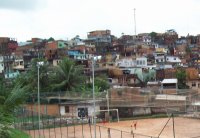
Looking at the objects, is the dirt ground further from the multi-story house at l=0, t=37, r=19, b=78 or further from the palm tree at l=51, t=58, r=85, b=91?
the multi-story house at l=0, t=37, r=19, b=78

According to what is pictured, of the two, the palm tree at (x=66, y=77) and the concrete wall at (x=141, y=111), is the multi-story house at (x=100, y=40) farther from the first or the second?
the concrete wall at (x=141, y=111)

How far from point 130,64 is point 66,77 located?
101ft

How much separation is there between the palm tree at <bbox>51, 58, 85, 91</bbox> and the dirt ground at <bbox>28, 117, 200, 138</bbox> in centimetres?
895

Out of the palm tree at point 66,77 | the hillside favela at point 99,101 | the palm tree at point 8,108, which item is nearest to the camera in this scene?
the palm tree at point 8,108

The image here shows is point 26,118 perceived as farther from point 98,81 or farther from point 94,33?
point 94,33

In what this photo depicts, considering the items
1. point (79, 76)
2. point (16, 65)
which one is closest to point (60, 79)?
point (79, 76)

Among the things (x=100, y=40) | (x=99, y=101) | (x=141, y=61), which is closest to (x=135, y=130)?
(x=99, y=101)

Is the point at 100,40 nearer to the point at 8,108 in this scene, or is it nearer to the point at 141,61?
the point at 141,61

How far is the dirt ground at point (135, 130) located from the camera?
34344 mm

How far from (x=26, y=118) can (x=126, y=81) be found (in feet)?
95.9

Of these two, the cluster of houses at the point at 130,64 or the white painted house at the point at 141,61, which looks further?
the white painted house at the point at 141,61

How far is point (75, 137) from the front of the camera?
34312mm

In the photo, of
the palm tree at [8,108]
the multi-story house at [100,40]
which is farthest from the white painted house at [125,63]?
the palm tree at [8,108]

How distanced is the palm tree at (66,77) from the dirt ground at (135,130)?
8.95m
